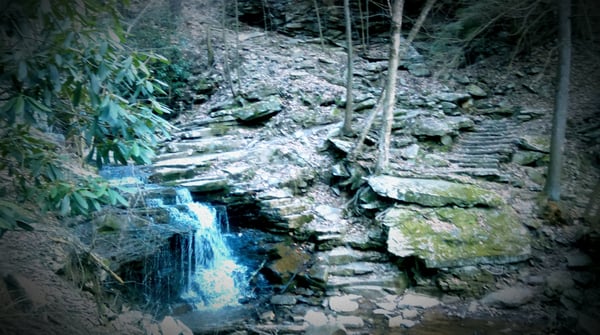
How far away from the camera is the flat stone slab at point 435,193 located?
539 centimetres

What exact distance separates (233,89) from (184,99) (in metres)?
1.96

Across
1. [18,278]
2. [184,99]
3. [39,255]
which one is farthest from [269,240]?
[184,99]

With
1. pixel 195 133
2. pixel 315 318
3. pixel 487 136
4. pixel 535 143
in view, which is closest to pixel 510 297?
pixel 315 318

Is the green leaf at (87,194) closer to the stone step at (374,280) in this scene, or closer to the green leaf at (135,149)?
the green leaf at (135,149)

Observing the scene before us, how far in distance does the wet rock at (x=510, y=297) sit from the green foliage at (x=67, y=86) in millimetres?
4809

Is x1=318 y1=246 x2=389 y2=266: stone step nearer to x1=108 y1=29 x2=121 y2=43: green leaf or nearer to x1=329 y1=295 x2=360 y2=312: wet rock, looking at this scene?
x1=329 y1=295 x2=360 y2=312: wet rock

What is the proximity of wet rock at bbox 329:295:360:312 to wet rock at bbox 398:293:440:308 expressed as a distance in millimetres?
663

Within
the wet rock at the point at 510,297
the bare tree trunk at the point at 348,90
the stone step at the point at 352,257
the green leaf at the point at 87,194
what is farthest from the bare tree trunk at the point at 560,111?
the green leaf at the point at 87,194

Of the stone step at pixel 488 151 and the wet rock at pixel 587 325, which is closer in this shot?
the wet rock at pixel 587 325

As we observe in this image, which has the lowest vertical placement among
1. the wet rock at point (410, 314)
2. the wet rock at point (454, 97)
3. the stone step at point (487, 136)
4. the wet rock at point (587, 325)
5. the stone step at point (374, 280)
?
the wet rock at point (410, 314)

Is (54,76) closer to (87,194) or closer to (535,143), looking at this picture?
(87,194)

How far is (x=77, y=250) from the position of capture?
Result: 11.5ft

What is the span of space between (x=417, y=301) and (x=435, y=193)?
192 cm

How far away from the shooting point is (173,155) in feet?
26.5
